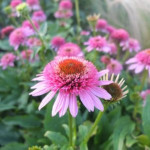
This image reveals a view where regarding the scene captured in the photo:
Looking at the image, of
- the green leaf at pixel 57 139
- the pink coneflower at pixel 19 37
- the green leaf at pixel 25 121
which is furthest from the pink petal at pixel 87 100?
the pink coneflower at pixel 19 37

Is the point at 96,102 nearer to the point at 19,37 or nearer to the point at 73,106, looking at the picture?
the point at 73,106

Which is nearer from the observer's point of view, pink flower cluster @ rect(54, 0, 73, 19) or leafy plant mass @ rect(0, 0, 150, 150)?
leafy plant mass @ rect(0, 0, 150, 150)

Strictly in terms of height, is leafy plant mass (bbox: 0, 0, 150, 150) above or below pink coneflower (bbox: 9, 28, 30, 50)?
below

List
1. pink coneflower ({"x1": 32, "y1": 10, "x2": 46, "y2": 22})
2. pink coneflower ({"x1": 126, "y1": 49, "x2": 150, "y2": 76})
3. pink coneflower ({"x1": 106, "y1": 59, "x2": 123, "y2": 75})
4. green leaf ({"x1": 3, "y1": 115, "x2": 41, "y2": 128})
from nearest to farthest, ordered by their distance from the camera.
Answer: pink coneflower ({"x1": 126, "y1": 49, "x2": 150, "y2": 76}) < green leaf ({"x1": 3, "y1": 115, "x2": 41, "y2": 128}) < pink coneflower ({"x1": 106, "y1": 59, "x2": 123, "y2": 75}) < pink coneflower ({"x1": 32, "y1": 10, "x2": 46, "y2": 22})

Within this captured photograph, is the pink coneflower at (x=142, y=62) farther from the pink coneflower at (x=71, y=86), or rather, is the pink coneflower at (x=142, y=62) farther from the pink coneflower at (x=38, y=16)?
the pink coneflower at (x=38, y=16)

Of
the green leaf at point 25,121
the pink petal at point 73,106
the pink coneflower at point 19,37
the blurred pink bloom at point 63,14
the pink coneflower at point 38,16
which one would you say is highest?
the blurred pink bloom at point 63,14

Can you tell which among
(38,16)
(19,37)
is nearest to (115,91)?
(19,37)

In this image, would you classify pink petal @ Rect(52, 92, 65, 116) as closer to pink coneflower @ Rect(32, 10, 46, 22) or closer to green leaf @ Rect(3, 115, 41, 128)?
green leaf @ Rect(3, 115, 41, 128)

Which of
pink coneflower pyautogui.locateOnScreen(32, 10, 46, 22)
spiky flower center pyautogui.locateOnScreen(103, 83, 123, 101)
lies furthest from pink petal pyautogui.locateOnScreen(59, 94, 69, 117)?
pink coneflower pyautogui.locateOnScreen(32, 10, 46, 22)
